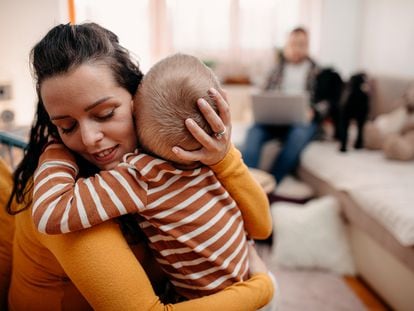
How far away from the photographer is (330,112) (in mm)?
3229

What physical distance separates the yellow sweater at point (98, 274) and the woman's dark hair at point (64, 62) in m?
0.11

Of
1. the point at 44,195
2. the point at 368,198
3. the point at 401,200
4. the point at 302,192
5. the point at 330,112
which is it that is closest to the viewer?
the point at 44,195

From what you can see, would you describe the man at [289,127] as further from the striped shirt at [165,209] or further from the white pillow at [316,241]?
the striped shirt at [165,209]

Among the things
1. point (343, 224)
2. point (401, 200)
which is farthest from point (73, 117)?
point (343, 224)

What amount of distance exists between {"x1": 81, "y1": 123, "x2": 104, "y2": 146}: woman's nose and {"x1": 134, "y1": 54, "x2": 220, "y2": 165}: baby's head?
0.27 ft

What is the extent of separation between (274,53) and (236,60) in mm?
455

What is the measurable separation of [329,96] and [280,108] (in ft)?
1.68

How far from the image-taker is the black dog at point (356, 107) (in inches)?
114

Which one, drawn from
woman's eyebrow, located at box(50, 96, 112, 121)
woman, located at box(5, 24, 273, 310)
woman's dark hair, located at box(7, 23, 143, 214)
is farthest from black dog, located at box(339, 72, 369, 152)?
woman's eyebrow, located at box(50, 96, 112, 121)

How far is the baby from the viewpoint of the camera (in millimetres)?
668

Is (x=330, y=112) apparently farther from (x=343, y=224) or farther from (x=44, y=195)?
(x=44, y=195)

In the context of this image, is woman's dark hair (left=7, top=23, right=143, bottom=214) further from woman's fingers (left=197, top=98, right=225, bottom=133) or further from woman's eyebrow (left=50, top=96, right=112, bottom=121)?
woman's fingers (left=197, top=98, right=225, bottom=133)

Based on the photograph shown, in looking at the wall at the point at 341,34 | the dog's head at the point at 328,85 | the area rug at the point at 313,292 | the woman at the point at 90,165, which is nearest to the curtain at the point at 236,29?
the wall at the point at 341,34

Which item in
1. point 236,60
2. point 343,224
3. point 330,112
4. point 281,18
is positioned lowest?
point 343,224
